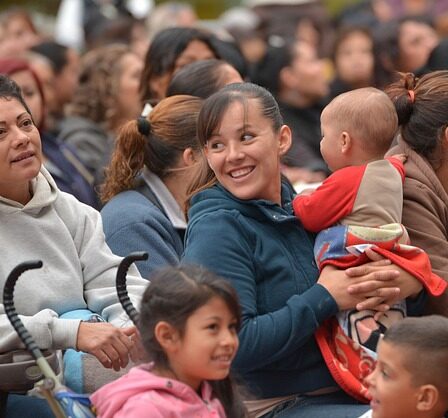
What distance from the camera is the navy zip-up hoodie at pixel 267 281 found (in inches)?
141

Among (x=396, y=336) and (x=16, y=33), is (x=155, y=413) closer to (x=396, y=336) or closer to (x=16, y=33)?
(x=396, y=336)

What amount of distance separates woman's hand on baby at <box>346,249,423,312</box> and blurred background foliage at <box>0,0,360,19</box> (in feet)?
37.0

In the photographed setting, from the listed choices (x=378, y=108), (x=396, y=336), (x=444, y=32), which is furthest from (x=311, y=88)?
(x=396, y=336)

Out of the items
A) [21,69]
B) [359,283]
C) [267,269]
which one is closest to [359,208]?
[359,283]

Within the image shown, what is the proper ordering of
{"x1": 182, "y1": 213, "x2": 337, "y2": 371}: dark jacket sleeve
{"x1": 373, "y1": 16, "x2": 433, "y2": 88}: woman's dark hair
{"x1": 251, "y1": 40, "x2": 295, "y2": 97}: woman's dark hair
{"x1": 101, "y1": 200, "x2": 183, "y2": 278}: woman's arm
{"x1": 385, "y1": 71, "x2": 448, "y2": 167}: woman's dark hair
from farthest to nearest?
{"x1": 373, "y1": 16, "x2": 433, "y2": 88}: woman's dark hair → {"x1": 251, "y1": 40, "x2": 295, "y2": 97}: woman's dark hair → {"x1": 101, "y1": 200, "x2": 183, "y2": 278}: woman's arm → {"x1": 385, "y1": 71, "x2": 448, "y2": 167}: woman's dark hair → {"x1": 182, "y1": 213, "x2": 337, "y2": 371}: dark jacket sleeve

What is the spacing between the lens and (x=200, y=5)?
52.0 ft

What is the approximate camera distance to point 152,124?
466cm

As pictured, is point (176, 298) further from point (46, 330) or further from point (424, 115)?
point (424, 115)

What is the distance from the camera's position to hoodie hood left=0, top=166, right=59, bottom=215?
12.9ft

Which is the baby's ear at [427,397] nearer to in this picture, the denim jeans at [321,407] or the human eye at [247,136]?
the denim jeans at [321,407]

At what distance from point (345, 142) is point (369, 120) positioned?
105 millimetres

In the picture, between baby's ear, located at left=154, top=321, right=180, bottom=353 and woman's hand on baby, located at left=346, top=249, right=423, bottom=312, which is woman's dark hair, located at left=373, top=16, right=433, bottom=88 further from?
baby's ear, located at left=154, top=321, right=180, bottom=353

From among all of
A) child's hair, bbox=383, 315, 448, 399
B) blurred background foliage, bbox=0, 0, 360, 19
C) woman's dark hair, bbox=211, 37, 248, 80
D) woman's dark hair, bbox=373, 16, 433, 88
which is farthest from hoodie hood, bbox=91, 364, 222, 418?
blurred background foliage, bbox=0, 0, 360, 19

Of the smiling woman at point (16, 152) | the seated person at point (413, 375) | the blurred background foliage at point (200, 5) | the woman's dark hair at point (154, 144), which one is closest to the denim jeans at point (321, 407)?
the seated person at point (413, 375)
